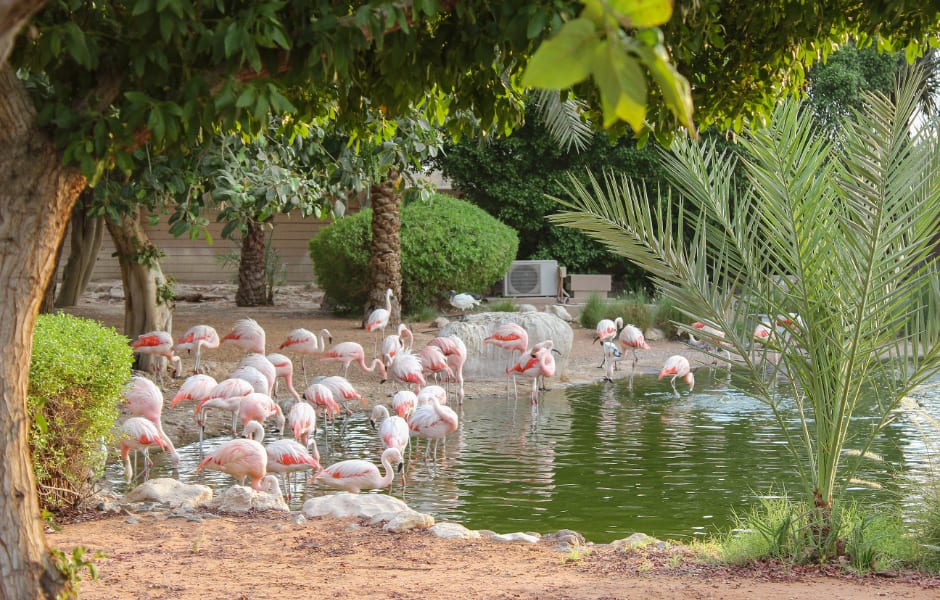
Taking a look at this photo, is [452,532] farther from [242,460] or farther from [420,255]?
[420,255]

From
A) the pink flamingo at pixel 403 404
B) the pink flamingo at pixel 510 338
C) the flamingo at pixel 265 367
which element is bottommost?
the pink flamingo at pixel 403 404

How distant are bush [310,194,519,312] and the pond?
6.69 metres

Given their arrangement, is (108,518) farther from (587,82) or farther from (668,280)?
(587,82)

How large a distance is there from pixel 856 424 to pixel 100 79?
9275 millimetres

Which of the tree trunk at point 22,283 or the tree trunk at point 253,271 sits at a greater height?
the tree trunk at point 253,271

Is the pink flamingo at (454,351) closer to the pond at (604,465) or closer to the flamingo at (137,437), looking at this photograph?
the pond at (604,465)

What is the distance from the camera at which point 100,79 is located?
3.28 m

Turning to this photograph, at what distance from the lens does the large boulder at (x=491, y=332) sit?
14.7 metres

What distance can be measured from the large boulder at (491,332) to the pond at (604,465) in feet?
6.61

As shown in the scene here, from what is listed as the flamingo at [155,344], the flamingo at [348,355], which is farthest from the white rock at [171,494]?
the flamingo at [348,355]

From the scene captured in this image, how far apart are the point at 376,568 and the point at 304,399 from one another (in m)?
6.35

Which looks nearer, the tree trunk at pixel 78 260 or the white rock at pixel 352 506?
the white rock at pixel 352 506

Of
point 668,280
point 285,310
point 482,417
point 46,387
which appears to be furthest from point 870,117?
point 285,310

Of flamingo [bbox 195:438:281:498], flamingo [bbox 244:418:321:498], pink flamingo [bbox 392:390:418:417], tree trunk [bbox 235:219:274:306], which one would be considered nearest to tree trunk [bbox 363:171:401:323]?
tree trunk [bbox 235:219:274:306]
